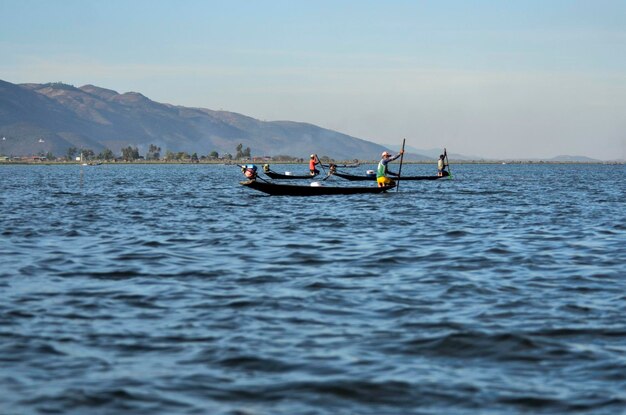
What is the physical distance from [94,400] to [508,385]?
4751 mm

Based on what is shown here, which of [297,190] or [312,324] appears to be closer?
[312,324]

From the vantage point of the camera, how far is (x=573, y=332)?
12.5 metres

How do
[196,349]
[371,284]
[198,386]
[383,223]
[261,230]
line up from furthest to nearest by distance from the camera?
[383,223], [261,230], [371,284], [196,349], [198,386]

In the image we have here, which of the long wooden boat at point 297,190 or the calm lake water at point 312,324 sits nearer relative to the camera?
the calm lake water at point 312,324

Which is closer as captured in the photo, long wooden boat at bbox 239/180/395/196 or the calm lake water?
the calm lake water

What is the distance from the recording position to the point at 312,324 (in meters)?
13.0

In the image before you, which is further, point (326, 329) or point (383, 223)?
point (383, 223)

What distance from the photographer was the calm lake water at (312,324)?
943 cm

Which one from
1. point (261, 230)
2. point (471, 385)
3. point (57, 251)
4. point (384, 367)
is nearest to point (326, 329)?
point (384, 367)

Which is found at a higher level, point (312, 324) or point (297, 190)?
point (297, 190)

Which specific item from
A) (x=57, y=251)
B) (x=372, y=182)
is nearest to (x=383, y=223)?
(x=57, y=251)

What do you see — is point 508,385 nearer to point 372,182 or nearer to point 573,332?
point 573,332

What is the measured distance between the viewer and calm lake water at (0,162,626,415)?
9430mm

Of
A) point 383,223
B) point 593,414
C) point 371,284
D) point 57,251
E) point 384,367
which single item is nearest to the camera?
point 593,414
